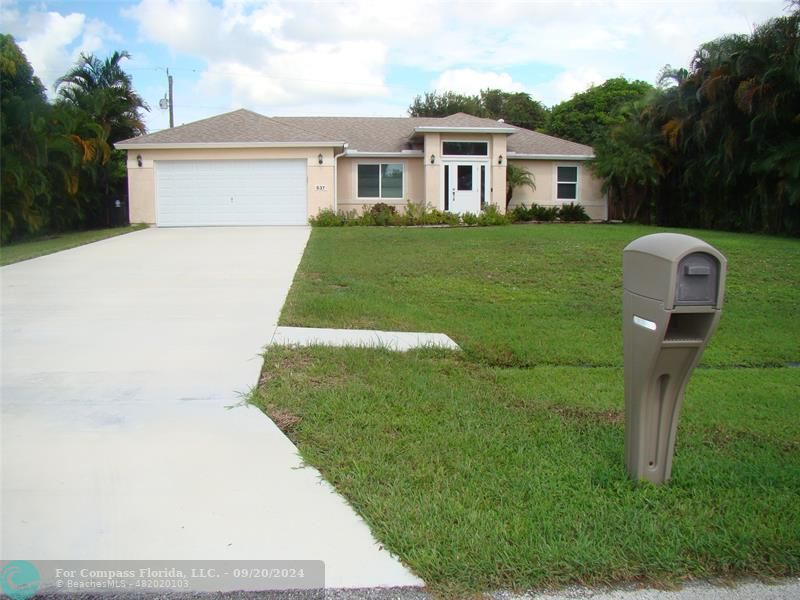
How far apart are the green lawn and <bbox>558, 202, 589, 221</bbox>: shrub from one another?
634 inches

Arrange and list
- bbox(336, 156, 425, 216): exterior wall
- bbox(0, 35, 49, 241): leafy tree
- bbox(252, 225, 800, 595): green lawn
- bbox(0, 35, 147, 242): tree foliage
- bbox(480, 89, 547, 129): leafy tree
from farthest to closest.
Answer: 1. bbox(480, 89, 547, 129): leafy tree
2. bbox(336, 156, 425, 216): exterior wall
3. bbox(0, 35, 147, 242): tree foliage
4. bbox(0, 35, 49, 241): leafy tree
5. bbox(252, 225, 800, 595): green lawn

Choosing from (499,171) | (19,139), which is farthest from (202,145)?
(19,139)

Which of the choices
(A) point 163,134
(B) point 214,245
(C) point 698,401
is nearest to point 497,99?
(A) point 163,134

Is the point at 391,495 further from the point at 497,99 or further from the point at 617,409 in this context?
the point at 497,99

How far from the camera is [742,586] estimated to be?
3.45 m

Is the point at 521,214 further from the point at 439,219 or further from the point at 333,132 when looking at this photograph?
the point at 333,132

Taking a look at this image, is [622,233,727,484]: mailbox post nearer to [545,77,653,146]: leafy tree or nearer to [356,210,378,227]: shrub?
[356,210,378,227]: shrub

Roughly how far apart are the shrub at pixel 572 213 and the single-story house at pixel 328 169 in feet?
2.91

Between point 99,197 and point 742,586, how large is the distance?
85.2ft

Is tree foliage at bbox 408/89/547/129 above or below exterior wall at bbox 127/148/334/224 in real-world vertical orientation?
above

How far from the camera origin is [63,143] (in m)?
16.5

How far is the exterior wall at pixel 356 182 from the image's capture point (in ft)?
85.6

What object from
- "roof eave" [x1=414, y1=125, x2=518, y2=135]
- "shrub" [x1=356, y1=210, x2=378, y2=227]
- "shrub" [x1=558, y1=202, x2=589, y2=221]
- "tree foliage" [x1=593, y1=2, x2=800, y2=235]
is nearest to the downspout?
"shrub" [x1=356, y1=210, x2=378, y2=227]

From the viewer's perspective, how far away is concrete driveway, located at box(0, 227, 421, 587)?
12.1 feet
